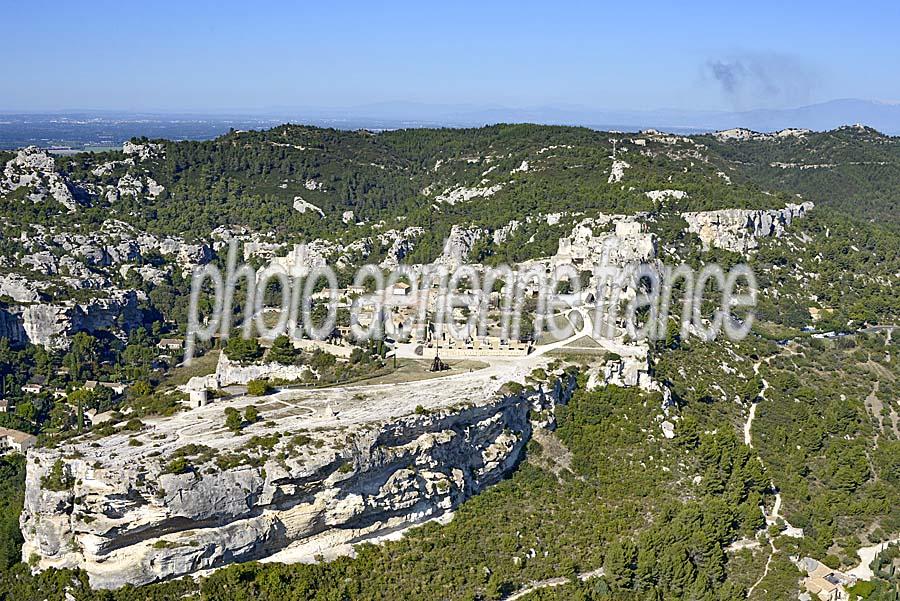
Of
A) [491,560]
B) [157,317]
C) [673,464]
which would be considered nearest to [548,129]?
[157,317]

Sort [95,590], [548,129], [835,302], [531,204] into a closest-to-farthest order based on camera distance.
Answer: [95,590], [835,302], [531,204], [548,129]

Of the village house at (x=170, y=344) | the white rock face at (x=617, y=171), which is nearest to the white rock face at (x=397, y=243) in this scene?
the white rock face at (x=617, y=171)

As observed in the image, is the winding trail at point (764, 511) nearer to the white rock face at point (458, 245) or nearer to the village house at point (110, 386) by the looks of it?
the white rock face at point (458, 245)

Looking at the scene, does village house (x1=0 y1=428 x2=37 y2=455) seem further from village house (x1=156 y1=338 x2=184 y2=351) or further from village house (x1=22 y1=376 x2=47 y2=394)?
village house (x1=156 y1=338 x2=184 y2=351)

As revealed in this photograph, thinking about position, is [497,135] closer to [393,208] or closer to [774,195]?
[393,208]

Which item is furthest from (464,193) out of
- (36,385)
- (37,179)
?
(36,385)

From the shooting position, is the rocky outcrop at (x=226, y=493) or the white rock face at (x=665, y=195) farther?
the white rock face at (x=665, y=195)

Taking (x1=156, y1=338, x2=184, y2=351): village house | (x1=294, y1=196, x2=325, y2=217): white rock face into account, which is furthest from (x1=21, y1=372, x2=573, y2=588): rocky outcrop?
(x1=294, y1=196, x2=325, y2=217): white rock face
